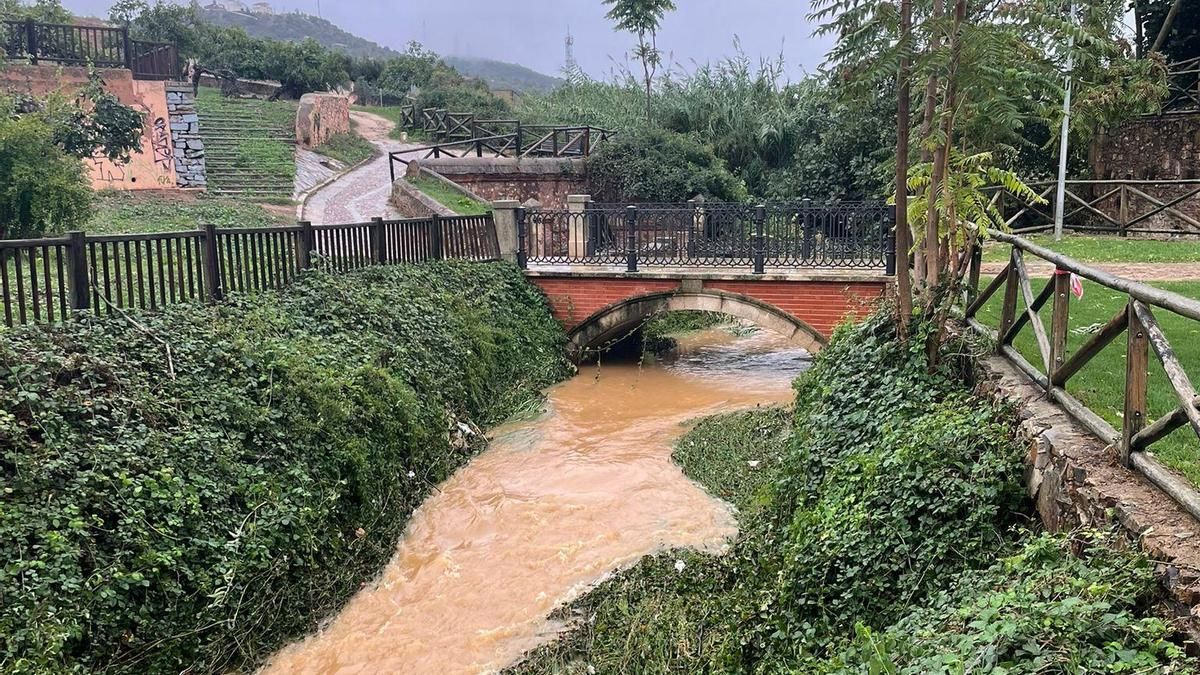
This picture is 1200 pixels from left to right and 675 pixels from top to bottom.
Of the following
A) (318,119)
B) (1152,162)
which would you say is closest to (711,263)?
(1152,162)

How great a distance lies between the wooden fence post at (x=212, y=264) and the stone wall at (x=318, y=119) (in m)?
21.4

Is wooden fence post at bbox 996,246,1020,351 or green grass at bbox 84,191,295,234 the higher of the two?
green grass at bbox 84,191,295,234

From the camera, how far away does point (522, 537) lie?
734 cm

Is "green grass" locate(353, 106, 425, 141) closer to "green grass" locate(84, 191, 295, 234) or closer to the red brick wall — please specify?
"green grass" locate(84, 191, 295, 234)

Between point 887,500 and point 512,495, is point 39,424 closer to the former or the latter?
point 512,495

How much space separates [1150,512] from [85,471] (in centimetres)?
579

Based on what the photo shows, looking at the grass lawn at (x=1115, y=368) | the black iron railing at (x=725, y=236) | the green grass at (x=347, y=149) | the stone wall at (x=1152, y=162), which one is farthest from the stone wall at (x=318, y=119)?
the grass lawn at (x=1115, y=368)

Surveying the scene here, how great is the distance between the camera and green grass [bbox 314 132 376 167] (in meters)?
27.5

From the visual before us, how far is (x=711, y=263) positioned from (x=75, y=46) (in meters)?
16.1

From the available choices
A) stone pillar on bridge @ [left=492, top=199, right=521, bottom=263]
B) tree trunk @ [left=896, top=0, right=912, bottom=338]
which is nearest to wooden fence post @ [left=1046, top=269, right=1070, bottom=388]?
tree trunk @ [left=896, top=0, right=912, bottom=338]

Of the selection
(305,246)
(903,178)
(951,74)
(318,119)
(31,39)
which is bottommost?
(305,246)

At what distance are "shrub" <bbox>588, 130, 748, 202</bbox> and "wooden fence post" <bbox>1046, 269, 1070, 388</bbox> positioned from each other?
1638 cm

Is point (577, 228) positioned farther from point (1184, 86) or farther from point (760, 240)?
point (1184, 86)

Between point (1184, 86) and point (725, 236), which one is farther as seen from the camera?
point (1184, 86)
